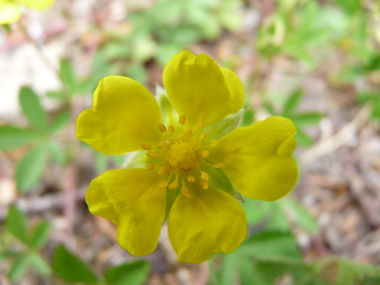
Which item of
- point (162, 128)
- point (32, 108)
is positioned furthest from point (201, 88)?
point (32, 108)

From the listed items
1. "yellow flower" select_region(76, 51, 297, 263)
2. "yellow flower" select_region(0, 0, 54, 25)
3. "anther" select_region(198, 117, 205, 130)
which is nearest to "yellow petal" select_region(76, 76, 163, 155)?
"yellow flower" select_region(76, 51, 297, 263)

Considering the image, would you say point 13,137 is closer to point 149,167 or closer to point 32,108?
point 32,108

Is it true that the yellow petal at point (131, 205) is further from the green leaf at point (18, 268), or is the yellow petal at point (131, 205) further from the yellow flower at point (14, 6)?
the yellow flower at point (14, 6)

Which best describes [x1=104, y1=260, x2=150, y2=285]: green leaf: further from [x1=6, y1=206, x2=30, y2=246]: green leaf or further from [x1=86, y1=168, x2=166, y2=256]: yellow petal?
[x1=6, y1=206, x2=30, y2=246]: green leaf

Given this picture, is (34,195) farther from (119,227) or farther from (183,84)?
(183,84)

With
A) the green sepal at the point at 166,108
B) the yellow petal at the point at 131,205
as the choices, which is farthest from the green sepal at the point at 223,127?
the yellow petal at the point at 131,205
